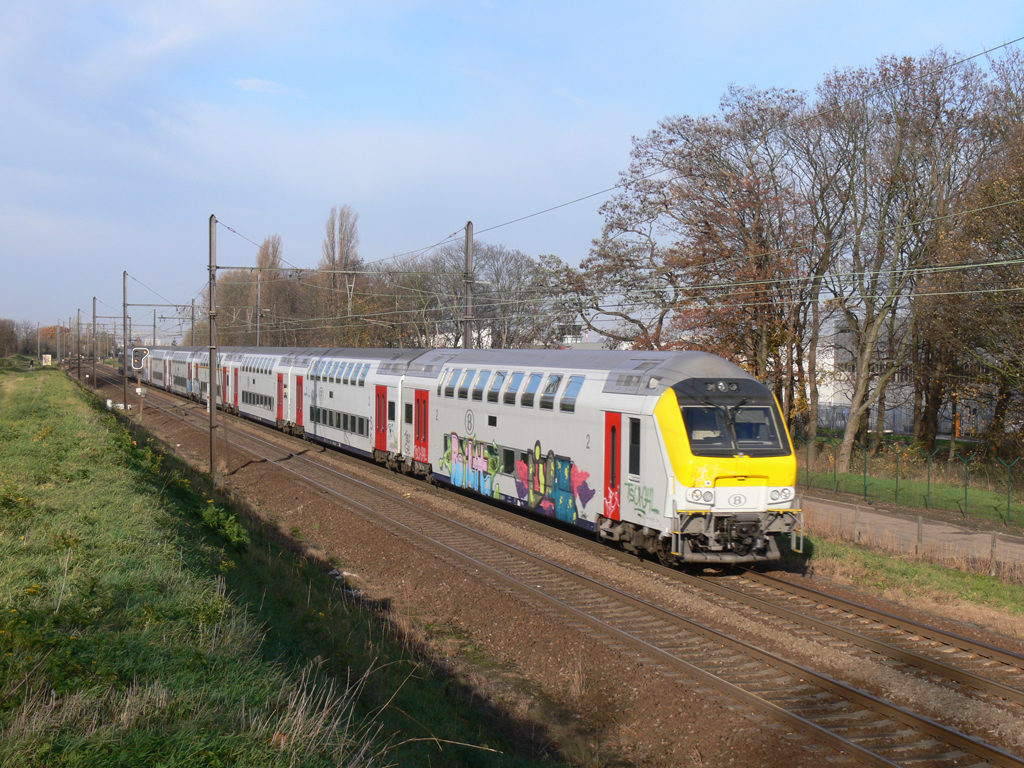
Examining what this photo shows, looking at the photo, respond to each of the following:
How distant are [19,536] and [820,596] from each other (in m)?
10.9

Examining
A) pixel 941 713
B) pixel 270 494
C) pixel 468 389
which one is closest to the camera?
pixel 941 713

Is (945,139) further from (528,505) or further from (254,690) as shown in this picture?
(254,690)

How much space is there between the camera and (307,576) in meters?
13.0

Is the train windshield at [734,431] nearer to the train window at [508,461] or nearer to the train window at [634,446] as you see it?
the train window at [634,446]

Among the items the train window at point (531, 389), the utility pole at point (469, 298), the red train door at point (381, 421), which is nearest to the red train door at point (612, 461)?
the train window at point (531, 389)

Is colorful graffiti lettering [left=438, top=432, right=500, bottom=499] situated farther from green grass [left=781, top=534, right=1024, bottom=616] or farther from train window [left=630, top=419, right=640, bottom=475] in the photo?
green grass [left=781, top=534, right=1024, bottom=616]

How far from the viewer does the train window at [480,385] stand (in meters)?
18.6

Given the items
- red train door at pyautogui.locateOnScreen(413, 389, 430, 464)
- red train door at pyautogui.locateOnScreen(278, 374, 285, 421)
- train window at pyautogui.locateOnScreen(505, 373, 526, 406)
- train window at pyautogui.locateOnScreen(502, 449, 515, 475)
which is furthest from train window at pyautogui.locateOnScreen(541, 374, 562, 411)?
red train door at pyautogui.locateOnScreen(278, 374, 285, 421)

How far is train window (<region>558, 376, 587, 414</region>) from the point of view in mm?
15039

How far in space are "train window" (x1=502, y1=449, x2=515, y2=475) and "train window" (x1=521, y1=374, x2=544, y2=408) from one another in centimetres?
125

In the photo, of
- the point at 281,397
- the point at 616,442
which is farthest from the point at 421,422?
the point at 281,397

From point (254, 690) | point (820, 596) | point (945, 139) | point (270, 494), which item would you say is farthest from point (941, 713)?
point (945, 139)

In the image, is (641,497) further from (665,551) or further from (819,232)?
(819,232)

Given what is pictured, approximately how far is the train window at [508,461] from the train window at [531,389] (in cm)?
125
